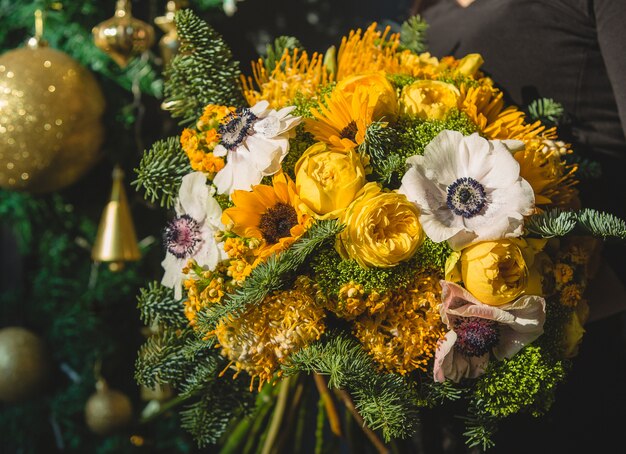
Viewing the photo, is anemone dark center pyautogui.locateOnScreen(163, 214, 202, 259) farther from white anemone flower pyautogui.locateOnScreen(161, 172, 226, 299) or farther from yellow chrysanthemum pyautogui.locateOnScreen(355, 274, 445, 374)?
yellow chrysanthemum pyautogui.locateOnScreen(355, 274, 445, 374)

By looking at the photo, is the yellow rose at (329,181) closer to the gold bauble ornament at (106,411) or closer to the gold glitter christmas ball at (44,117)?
the gold glitter christmas ball at (44,117)

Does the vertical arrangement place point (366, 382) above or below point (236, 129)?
below

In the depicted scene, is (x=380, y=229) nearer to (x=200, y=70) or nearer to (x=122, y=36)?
(x=200, y=70)

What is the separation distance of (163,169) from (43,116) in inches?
20.3

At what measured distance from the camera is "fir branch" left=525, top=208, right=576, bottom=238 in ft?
1.70

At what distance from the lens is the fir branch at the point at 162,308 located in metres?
0.65

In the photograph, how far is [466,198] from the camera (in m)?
0.53

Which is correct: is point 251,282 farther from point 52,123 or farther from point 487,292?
point 52,123

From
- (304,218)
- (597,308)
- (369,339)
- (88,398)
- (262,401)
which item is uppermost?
(304,218)

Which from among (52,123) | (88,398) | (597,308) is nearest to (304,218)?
(597,308)

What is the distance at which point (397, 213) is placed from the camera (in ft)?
1.71

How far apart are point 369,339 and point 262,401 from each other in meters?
0.33

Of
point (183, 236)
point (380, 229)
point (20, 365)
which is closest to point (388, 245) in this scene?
point (380, 229)

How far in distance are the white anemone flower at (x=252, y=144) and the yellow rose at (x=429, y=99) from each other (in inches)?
4.6
